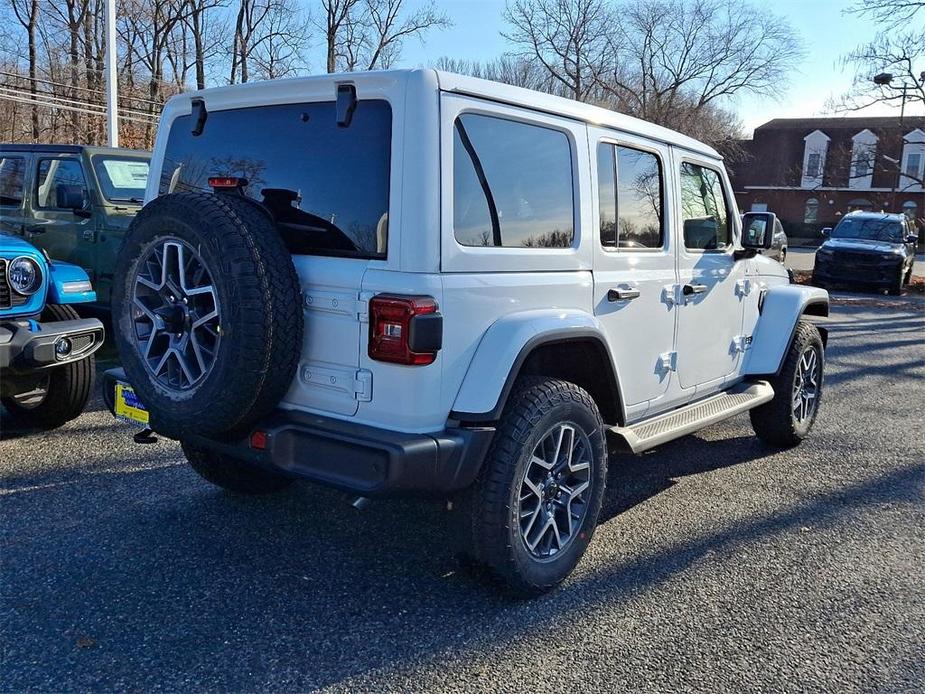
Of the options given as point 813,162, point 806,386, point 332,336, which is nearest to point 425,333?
point 332,336

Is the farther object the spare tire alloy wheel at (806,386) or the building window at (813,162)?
the building window at (813,162)

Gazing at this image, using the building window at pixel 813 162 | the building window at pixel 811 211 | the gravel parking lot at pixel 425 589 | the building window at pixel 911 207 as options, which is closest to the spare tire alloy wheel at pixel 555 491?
the gravel parking lot at pixel 425 589

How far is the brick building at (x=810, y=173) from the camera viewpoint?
4506 cm

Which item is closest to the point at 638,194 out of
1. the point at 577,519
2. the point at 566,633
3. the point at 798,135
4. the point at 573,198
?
the point at 573,198

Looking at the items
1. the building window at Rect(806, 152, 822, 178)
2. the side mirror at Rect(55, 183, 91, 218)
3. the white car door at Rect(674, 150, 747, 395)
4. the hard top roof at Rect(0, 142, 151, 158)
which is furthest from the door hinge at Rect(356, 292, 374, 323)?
the building window at Rect(806, 152, 822, 178)

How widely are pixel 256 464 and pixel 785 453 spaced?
3.92 metres

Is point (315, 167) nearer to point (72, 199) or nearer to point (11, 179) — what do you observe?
point (72, 199)

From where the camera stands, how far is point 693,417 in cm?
430

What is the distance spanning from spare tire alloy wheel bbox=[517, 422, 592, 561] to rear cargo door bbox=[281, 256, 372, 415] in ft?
2.55

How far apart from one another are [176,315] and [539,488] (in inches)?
63.3

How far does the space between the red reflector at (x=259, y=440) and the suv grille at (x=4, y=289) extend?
254 centimetres

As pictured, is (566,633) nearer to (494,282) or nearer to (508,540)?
(508,540)

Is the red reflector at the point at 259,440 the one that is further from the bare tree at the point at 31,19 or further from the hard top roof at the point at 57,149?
the bare tree at the point at 31,19

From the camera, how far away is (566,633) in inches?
117
